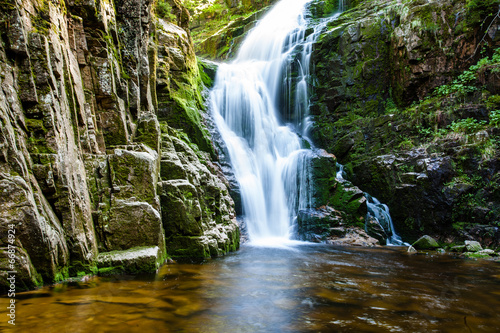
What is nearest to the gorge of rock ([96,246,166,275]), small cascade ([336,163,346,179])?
rock ([96,246,166,275])

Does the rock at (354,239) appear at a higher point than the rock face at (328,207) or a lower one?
lower

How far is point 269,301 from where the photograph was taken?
4324 mm

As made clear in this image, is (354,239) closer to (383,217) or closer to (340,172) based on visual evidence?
(383,217)

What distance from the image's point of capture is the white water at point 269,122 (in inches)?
471

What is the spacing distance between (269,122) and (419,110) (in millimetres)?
6686

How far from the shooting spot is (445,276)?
6.09 meters

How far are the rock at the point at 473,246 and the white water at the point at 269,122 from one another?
17.0ft

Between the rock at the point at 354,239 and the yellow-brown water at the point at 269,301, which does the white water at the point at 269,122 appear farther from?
the yellow-brown water at the point at 269,301

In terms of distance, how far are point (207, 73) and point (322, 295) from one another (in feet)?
45.7

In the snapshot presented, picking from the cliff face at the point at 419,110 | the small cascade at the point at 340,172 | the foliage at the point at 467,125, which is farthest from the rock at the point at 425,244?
the foliage at the point at 467,125

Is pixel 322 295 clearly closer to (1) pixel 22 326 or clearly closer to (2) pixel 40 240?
(1) pixel 22 326

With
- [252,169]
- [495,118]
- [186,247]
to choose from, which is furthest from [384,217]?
[186,247]

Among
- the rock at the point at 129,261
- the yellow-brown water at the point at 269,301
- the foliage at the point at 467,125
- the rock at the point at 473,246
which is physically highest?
the foliage at the point at 467,125

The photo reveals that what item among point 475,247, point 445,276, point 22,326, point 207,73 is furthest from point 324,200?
point 22,326
